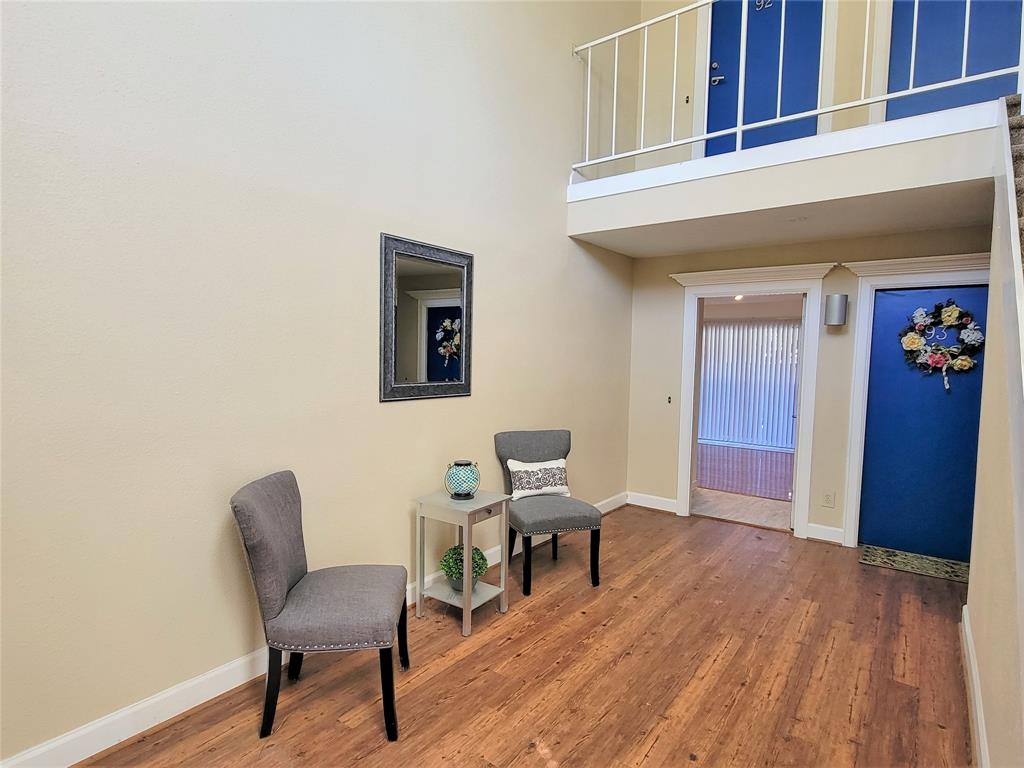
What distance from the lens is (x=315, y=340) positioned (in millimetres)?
2436

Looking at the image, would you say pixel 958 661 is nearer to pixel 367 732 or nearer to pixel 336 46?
pixel 367 732

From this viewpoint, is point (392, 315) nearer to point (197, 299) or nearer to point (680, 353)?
point (197, 299)

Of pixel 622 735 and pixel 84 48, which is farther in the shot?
pixel 622 735

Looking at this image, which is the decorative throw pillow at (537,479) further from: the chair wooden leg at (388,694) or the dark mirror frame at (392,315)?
the chair wooden leg at (388,694)

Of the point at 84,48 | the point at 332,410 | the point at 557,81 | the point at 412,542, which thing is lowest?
the point at 412,542

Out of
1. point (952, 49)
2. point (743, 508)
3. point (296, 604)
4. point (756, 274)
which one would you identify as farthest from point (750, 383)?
point (296, 604)

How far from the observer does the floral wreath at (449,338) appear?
3078mm

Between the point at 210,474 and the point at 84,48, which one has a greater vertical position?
the point at 84,48

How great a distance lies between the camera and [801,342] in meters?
4.34

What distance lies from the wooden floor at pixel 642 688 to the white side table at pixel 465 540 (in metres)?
0.13

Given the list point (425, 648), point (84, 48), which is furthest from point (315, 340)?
point (425, 648)

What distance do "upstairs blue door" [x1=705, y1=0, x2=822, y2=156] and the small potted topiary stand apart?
415 cm

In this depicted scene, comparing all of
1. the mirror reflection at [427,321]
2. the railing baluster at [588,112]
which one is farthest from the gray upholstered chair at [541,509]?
the railing baluster at [588,112]

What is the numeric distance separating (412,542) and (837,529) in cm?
338
